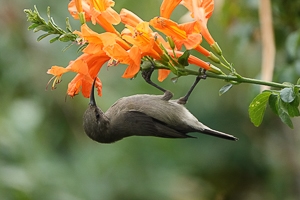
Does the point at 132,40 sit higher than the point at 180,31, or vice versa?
the point at 180,31

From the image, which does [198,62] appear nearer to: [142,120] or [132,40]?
[132,40]

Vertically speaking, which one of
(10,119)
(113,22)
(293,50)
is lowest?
(10,119)

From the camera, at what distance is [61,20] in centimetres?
598

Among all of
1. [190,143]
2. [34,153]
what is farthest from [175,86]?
[34,153]

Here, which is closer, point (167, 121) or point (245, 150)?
point (167, 121)

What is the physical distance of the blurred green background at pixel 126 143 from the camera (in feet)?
17.1

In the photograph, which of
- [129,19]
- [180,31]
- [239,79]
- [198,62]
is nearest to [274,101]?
[239,79]

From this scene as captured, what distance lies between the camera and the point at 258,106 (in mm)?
2301

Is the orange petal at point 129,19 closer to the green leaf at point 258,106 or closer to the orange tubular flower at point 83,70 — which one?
the orange tubular flower at point 83,70

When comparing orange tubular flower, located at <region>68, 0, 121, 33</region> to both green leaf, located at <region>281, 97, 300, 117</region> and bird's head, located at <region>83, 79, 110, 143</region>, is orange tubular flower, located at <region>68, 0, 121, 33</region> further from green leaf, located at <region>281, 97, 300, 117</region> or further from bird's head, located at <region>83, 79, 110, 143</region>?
green leaf, located at <region>281, 97, 300, 117</region>

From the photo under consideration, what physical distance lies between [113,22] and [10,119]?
3087 millimetres

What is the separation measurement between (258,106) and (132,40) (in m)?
0.64

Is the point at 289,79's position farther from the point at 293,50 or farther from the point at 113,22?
the point at 113,22

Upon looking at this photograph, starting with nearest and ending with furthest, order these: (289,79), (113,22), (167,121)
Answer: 1. (113,22)
2. (167,121)
3. (289,79)
